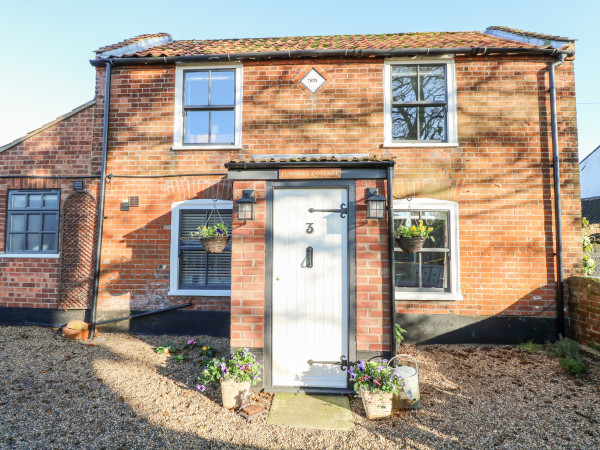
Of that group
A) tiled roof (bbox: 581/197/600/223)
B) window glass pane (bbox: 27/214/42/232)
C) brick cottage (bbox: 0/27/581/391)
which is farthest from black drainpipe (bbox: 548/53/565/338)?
tiled roof (bbox: 581/197/600/223)

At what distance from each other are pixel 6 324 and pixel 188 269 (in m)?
3.77

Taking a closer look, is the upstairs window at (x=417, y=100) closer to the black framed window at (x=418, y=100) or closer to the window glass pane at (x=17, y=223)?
the black framed window at (x=418, y=100)

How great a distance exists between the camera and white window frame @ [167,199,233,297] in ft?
20.3

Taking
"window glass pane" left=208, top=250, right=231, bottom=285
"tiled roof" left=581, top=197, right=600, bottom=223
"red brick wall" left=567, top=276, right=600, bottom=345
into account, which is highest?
"tiled roof" left=581, top=197, right=600, bottom=223

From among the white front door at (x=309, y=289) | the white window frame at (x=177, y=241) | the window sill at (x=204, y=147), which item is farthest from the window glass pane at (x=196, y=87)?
the white front door at (x=309, y=289)

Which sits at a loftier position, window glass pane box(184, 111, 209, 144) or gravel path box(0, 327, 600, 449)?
window glass pane box(184, 111, 209, 144)

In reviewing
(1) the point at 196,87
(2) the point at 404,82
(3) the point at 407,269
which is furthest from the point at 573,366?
(1) the point at 196,87

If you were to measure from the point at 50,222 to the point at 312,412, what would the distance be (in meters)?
6.29

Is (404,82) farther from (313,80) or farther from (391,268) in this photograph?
(391,268)

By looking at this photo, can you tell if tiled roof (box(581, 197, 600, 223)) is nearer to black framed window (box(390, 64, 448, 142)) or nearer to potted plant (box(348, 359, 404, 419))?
black framed window (box(390, 64, 448, 142))

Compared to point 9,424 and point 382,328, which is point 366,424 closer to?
point 382,328

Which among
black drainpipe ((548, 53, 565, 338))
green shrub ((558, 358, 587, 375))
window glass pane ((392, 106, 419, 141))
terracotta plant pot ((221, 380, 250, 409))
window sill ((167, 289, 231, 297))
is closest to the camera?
terracotta plant pot ((221, 380, 250, 409))

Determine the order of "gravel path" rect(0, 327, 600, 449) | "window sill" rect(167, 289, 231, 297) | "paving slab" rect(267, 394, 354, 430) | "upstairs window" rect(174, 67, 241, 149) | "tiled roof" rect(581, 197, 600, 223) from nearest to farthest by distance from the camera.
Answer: "gravel path" rect(0, 327, 600, 449) < "paving slab" rect(267, 394, 354, 430) < "window sill" rect(167, 289, 231, 297) < "upstairs window" rect(174, 67, 241, 149) < "tiled roof" rect(581, 197, 600, 223)

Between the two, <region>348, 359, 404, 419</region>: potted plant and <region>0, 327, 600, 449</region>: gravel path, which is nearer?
<region>0, 327, 600, 449</region>: gravel path
